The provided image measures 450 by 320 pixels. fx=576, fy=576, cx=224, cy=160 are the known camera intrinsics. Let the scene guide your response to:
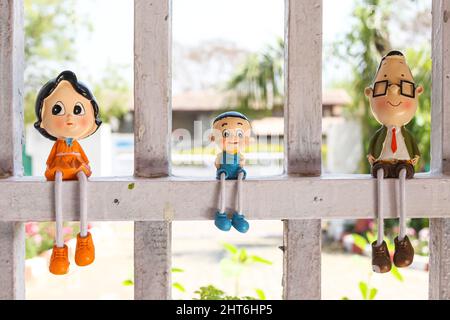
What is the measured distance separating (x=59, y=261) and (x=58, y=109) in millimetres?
A: 178

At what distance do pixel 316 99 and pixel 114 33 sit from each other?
4125 millimetres

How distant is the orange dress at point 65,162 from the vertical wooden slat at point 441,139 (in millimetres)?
454

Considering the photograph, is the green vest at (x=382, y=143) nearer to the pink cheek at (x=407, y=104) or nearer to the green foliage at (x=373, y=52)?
the pink cheek at (x=407, y=104)

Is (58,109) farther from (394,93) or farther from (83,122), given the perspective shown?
(394,93)

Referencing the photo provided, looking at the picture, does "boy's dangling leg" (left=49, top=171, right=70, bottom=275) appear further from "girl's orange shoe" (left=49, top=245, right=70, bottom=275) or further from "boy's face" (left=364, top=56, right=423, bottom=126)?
"boy's face" (left=364, top=56, right=423, bottom=126)

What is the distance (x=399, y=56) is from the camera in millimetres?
716

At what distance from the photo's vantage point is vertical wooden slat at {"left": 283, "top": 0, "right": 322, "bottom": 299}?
739 millimetres

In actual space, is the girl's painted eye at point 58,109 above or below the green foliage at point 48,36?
below

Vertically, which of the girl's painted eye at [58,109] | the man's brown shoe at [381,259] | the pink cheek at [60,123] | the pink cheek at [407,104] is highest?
the pink cheek at [407,104]

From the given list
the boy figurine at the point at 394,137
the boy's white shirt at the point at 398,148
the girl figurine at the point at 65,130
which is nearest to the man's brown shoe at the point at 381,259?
the boy figurine at the point at 394,137

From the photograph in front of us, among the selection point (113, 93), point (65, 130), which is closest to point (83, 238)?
point (65, 130)

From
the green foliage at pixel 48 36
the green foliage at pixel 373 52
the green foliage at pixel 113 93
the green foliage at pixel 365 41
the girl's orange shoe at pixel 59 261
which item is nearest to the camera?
the girl's orange shoe at pixel 59 261

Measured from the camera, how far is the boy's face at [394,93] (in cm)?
70

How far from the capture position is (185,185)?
690 mm
